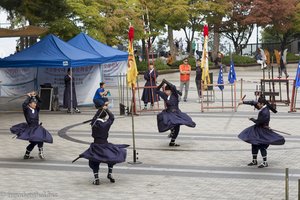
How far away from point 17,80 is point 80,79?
2969 millimetres

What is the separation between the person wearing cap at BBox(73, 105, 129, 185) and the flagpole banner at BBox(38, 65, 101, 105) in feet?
44.4

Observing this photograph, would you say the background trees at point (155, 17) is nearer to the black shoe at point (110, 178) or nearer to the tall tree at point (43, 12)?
the tall tree at point (43, 12)

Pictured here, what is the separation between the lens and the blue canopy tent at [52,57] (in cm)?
2120

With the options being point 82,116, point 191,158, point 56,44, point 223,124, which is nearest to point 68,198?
point 191,158

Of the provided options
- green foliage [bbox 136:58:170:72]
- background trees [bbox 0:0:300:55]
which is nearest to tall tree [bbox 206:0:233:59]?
background trees [bbox 0:0:300:55]

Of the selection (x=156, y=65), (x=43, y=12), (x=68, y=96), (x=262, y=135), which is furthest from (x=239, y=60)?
(x=262, y=135)

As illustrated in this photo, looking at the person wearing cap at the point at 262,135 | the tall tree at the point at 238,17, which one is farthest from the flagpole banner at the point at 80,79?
the tall tree at the point at 238,17

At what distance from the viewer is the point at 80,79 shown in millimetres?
24344

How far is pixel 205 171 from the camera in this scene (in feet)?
38.7

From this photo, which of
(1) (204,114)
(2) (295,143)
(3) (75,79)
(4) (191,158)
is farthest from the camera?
(3) (75,79)

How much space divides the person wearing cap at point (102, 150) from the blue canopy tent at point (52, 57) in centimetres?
1061

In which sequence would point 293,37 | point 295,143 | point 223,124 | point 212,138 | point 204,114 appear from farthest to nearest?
point 293,37
point 204,114
point 223,124
point 212,138
point 295,143

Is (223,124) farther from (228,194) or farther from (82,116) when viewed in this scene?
(228,194)

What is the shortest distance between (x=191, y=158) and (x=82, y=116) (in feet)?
28.4
